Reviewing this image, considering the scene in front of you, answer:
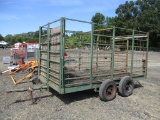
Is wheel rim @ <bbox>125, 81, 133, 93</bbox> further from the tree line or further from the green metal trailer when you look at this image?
the tree line

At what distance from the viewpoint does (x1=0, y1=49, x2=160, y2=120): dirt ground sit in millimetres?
4664

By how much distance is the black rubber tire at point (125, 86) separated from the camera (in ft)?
20.5

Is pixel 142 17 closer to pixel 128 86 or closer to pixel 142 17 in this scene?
pixel 142 17

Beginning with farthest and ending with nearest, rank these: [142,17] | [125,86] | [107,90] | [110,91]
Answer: [142,17] → [125,86] → [110,91] → [107,90]

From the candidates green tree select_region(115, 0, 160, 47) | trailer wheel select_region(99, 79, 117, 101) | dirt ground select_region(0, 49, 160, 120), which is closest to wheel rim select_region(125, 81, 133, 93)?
dirt ground select_region(0, 49, 160, 120)

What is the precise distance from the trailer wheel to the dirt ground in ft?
0.57

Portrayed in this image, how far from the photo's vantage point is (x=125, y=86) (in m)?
6.39

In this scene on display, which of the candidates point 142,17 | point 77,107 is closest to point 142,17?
point 142,17

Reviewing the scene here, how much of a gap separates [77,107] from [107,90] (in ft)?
4.18

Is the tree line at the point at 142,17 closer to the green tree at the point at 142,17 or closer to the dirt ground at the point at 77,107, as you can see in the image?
the green tree at the point at 142,17

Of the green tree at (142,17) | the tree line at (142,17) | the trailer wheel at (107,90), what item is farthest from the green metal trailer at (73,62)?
the green tree at (142,17)

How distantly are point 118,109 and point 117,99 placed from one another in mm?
895

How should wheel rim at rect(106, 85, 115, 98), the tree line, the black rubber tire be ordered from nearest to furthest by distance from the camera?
wheel rim at rect(106, 85, 115, 98)
the black rubber tire
the tree line

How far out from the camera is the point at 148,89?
7.75m
